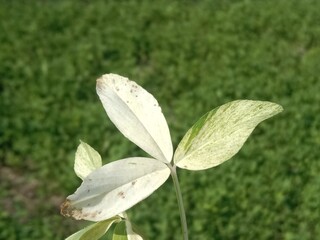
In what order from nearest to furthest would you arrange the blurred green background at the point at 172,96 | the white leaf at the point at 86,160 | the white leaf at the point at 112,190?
the white leaf at the point at 112,190 < the white leaf at the point at 86,160 < the blurred green background at the point at 172,96

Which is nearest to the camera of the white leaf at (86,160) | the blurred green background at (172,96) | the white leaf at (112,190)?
the white leaf at (112,190)

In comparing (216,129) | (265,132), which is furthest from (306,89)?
(216,129)

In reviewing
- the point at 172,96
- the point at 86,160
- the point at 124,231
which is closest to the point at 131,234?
the point at 124,231

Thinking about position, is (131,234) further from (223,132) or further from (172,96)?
(172,96)

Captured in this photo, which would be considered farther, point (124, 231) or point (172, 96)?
point (172, 96)

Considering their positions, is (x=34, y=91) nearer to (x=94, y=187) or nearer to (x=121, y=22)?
(x=121, y=22)

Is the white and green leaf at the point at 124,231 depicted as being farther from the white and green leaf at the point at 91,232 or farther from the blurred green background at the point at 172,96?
the blurred green background at the point at 172,96

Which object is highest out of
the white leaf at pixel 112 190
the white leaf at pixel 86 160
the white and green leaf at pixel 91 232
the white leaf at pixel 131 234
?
the white leaf at pixel 86 160

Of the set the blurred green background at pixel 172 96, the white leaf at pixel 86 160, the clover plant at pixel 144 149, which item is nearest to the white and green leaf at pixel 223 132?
the clover plant at pixel 144 149
